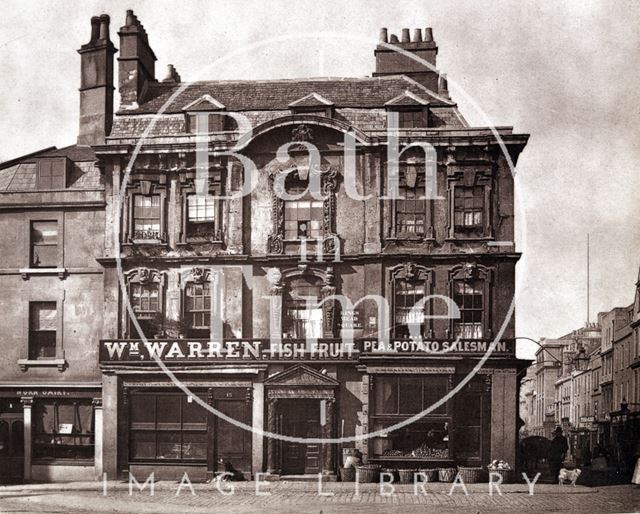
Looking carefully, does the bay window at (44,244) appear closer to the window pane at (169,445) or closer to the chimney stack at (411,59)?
the window pane at (169,445)

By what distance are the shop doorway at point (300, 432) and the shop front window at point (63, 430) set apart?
6.84 metres

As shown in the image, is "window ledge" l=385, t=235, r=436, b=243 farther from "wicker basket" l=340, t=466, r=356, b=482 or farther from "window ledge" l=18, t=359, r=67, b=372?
"window ledge" l=18, t=359, r=67, b=372

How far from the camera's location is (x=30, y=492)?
28.2m

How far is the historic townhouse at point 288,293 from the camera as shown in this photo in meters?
31.2

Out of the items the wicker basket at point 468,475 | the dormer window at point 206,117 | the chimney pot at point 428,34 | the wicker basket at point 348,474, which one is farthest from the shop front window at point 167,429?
the chimney pot at point 428,34

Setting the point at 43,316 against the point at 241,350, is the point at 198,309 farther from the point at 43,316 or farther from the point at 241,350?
the point at 43,316

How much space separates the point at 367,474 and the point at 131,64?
17211 millimetres

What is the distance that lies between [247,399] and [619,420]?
12108 millimetres

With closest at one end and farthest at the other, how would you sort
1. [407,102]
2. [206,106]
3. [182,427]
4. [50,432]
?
[182,427]
[407,102]
[50,432]
[206,106]

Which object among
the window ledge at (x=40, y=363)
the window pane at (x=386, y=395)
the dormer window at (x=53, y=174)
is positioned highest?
the dormer window at (x=53, y=174)

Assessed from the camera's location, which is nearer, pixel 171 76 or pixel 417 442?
pixel 417 442

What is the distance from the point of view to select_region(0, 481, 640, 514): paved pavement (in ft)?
76.4

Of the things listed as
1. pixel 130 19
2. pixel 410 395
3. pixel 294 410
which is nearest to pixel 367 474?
pixel 410 395

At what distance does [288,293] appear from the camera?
3234cm
